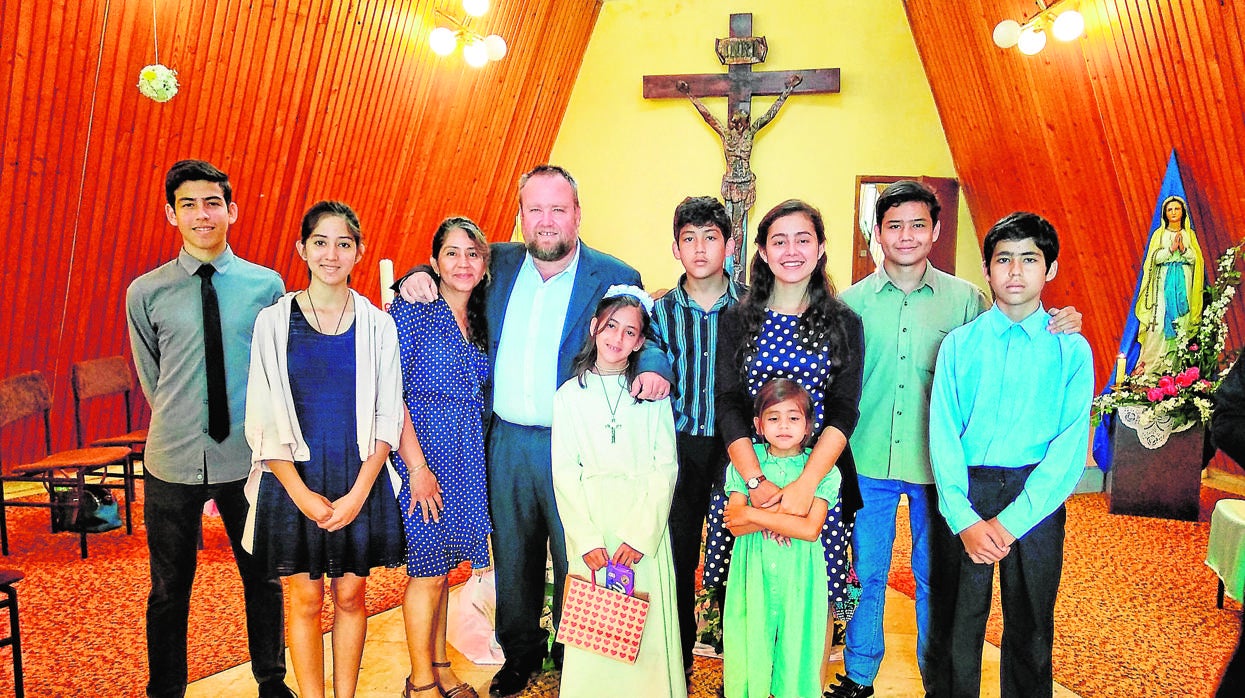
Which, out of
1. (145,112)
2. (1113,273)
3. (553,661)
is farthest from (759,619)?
(1113,273)

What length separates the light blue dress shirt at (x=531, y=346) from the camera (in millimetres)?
2578

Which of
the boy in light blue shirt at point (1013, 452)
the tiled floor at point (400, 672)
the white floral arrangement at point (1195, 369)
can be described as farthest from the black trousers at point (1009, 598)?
the white floral arrangement at point (1195, 369)

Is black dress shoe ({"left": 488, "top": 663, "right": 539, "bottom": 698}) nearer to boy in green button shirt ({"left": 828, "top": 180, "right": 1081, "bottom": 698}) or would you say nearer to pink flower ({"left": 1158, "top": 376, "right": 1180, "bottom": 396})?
boy in green button shirt ({"left": 828, "top": 180, "right": 1081, "bottom": 698})

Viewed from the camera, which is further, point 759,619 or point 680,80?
point 680,80

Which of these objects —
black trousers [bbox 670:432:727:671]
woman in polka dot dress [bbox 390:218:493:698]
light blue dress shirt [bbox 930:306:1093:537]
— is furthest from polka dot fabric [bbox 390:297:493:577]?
light blue dress shirt [bbox 930:306:1093:537]

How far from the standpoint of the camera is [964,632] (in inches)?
86.6

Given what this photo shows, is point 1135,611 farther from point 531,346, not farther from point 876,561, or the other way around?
point 531,346

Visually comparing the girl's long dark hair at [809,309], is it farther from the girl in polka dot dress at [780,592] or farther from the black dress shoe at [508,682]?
the black dress shoe at [508,682]

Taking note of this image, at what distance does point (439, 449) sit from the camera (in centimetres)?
248

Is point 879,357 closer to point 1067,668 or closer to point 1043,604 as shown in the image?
point 1043,604

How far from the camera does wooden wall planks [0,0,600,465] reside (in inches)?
149

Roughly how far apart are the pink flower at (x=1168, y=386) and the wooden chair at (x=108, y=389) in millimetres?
5650

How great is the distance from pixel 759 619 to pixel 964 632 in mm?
540

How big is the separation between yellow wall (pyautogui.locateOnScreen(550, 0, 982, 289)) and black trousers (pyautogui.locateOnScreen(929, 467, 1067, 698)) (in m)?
6.29
